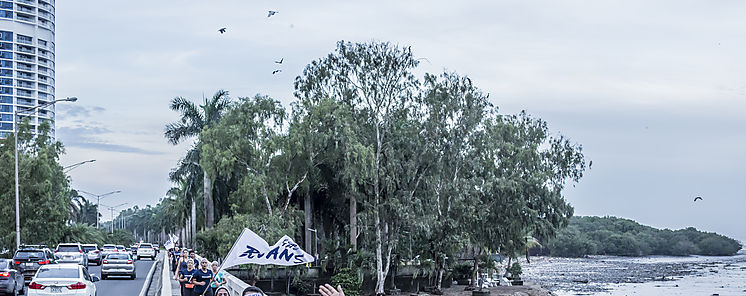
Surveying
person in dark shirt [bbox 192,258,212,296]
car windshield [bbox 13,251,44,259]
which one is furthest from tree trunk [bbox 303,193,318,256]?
person in dark shirt [bbox 192,258,212,296]

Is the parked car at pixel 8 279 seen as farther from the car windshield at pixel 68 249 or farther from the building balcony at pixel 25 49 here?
the building balcony at pixel 25 49

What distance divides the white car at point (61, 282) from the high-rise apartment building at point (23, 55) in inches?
6539

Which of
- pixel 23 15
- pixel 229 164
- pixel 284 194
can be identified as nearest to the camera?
pixel 229 164

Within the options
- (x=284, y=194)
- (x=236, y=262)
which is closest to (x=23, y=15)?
(x=284, y=194)

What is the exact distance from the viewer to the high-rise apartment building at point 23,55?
184750 mm

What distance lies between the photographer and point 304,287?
155 feet

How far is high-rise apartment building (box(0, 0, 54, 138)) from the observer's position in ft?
606

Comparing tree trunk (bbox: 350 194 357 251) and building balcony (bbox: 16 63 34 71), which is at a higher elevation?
building balcony (bbox: 16 63 34 71)

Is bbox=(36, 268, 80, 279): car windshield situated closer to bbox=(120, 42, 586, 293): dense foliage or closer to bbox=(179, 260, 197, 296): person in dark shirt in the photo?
bbox=(179, 260, 197, 296): person in dark shirt

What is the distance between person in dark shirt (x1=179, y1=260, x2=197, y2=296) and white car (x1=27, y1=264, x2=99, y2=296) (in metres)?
5.71

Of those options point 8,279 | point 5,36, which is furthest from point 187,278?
point 5,36

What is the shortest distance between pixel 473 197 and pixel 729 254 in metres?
162

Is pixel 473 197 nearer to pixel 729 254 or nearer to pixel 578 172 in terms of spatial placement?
pixel 578 172

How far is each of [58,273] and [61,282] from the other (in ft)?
2.14
